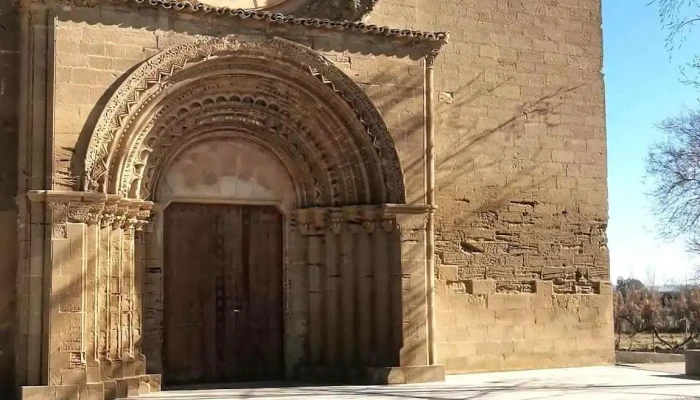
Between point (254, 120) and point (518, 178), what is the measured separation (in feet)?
12.1

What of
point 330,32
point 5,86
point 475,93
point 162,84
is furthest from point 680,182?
point 5,86

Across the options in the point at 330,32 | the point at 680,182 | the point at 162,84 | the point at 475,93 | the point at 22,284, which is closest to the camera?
the point at 22,284

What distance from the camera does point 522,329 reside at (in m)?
11.4

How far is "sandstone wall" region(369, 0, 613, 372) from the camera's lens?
36.5 ft

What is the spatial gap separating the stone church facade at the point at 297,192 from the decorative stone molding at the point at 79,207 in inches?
0.8

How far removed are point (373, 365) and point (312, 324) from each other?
87cm

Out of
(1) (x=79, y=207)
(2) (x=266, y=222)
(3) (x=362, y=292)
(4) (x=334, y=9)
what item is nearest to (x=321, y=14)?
(4) (x=334, y=9)

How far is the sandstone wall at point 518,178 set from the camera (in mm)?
11125

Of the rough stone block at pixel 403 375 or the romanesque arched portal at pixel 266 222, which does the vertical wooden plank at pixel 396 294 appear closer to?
the romanesque arched portal at pixel 266 222

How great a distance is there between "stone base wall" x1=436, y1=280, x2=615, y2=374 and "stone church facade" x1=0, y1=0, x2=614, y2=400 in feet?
0.09

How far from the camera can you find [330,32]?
9938mm

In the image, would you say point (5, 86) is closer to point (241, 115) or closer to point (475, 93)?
point (241, 115)

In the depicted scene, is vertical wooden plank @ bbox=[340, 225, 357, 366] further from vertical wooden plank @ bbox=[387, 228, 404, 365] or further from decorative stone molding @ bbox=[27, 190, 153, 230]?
decorative stone molding @ bbox=[27, 190, 153, 230]

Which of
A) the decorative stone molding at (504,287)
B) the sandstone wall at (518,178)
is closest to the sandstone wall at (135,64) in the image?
the sandstone wall at (518,178)
